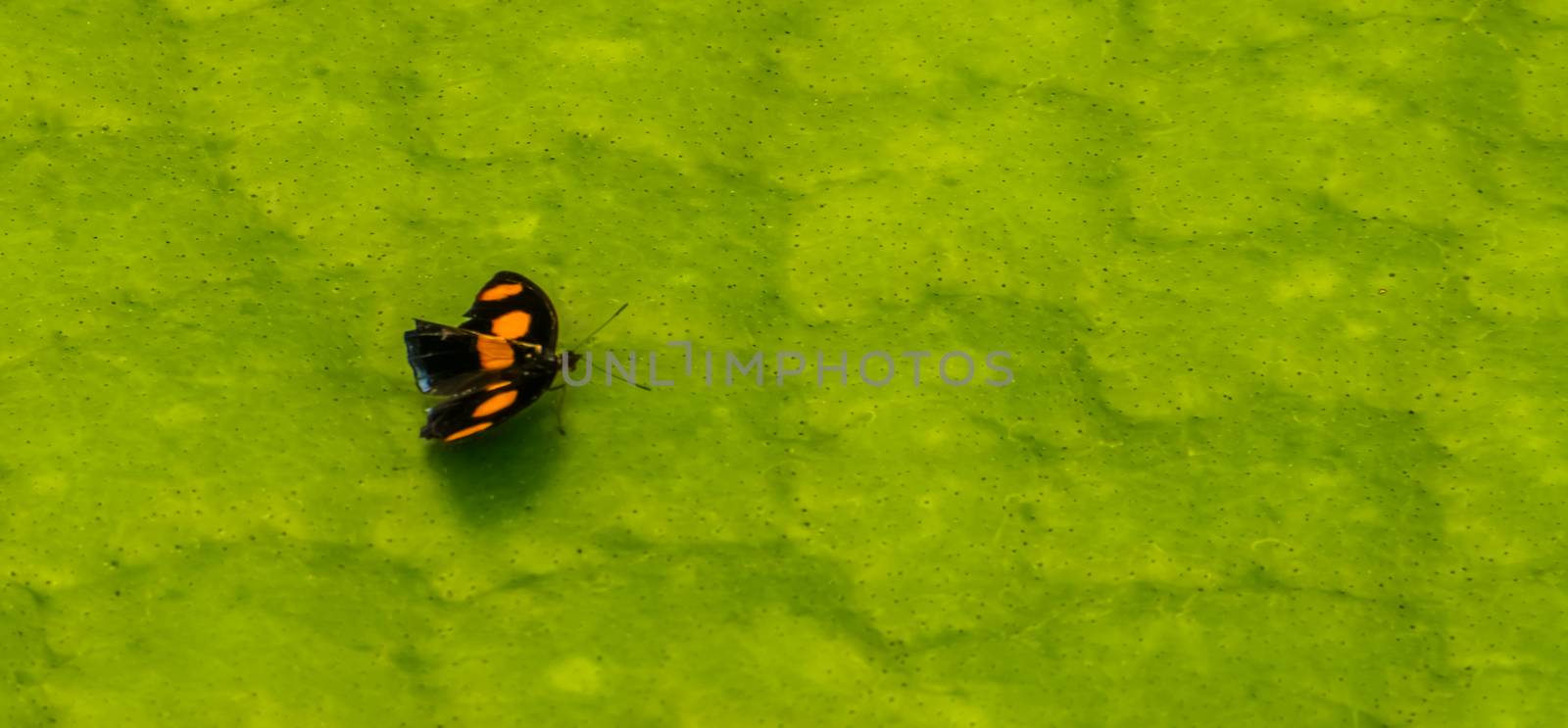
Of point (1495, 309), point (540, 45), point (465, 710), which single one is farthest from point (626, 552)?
point (1495, 309)

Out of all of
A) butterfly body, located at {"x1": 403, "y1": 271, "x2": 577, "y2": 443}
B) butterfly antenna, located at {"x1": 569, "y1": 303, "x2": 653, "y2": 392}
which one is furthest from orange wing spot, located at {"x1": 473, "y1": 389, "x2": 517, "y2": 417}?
butterfly antenna, located at {"x1": 569, "y1": 303, "x2": 653, "y2": 392}

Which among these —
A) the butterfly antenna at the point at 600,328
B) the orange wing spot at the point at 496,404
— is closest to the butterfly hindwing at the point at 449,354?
the orange wing spot at the point at 496,404

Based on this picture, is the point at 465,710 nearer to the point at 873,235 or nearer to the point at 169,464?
the point at 169,464

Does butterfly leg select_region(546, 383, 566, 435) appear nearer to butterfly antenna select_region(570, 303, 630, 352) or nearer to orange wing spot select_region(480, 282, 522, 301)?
butterfly antenna select_region(570, 303, 630, 352)

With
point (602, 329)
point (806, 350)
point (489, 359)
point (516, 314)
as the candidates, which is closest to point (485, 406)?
point (489, 359)

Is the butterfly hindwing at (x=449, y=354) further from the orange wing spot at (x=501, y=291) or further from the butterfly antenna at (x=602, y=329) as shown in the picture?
the butterfly antenna at (x=602, y=329)

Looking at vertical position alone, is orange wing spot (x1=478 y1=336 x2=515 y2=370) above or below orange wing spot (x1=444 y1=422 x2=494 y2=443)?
above

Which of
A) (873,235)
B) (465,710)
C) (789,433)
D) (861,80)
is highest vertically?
(861,80)
